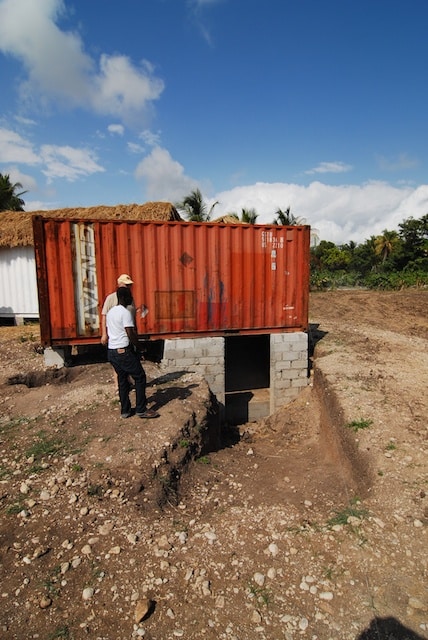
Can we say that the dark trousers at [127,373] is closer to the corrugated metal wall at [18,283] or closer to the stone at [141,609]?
the stone at [141,609]

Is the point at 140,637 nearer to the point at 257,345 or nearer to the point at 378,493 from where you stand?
the point at 378,493

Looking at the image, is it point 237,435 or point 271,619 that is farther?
point 237,435

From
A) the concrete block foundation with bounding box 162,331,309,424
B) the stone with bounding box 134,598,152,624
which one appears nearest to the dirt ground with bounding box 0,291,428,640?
the stone with bounding box 134,598,152,624

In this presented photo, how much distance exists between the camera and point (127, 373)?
5207 millimetres

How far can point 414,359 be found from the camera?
877 cm

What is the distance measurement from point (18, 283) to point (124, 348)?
8631mm

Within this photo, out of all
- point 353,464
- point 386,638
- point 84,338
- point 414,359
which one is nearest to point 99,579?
point 386,638

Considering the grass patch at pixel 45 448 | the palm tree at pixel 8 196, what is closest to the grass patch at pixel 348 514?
the grass patch at pixel 45 448

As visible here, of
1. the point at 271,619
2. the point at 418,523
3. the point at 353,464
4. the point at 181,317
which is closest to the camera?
the point at 271,619

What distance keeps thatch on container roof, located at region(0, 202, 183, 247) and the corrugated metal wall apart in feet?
1.11

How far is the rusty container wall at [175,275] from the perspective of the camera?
276 inches

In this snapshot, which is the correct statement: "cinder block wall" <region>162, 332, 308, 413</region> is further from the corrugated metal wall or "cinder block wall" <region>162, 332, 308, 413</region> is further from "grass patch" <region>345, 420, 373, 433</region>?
the corrugated metal wall

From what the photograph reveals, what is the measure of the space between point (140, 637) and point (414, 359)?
808cm

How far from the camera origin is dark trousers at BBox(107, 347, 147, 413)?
5.12 meters
